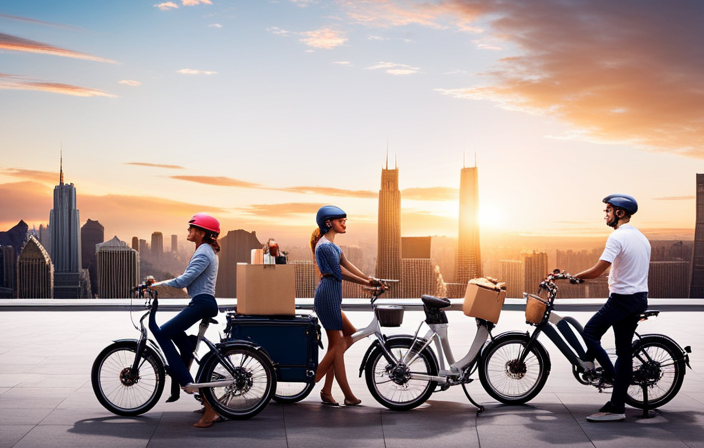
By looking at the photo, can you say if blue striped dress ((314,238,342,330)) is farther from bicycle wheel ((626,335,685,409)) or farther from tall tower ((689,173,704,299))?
tall tower ((689,173,704,299))

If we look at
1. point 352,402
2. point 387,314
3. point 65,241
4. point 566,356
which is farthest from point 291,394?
point 65,241

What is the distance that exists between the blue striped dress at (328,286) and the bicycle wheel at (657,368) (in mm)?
2367

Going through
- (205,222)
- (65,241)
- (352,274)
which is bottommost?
(352,274)

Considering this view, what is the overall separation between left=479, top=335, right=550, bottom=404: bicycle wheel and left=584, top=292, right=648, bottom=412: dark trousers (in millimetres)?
423

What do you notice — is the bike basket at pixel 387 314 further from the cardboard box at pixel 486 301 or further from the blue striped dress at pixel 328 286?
the cardboard box at pixel 486 301

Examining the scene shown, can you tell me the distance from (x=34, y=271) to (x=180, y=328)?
100m

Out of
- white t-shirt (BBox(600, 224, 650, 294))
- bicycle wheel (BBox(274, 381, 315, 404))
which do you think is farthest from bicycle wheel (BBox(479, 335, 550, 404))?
bicycle wheel (BBox(274, 381, 315, 404))

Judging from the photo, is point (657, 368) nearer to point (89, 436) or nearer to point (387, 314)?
point (387, 314)

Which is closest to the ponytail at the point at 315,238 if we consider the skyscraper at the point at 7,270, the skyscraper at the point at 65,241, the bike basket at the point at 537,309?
the bike basket at the point at 537,309

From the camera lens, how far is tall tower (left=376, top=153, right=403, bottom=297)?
123938 millimetres

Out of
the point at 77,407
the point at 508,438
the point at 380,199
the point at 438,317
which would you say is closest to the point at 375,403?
the point at 438,317

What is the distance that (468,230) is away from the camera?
138750 mm

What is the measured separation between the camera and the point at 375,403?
21.0 ft

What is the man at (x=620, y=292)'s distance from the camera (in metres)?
5.79
